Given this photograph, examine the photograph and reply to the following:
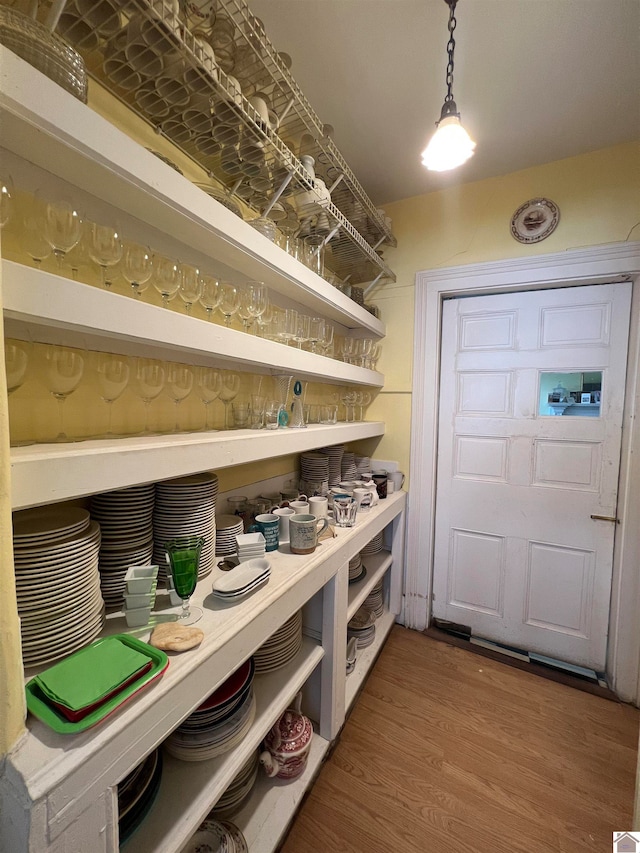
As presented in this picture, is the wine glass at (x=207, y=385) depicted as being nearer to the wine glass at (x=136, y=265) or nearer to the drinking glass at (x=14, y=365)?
the wine glass at (x=136, y=265)

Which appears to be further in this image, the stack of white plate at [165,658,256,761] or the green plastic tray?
the stack of white plate at [165,658,256,761]

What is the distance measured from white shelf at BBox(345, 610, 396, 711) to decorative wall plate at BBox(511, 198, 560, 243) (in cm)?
230

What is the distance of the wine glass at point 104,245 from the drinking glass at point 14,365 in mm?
268

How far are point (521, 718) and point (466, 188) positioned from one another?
2.73m

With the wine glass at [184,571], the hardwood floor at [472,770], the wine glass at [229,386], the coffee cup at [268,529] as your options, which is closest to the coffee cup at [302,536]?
the coffee cup at [268,529]

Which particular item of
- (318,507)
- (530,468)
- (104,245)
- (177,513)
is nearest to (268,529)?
(318,507)

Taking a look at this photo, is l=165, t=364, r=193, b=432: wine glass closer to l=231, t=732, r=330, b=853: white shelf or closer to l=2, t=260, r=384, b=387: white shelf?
l=2, t=260, r=384, b=387: white shelf

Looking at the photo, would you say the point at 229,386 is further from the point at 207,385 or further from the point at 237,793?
the point at 237,793

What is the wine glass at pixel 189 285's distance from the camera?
987 millimetres

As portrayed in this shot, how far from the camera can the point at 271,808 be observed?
1.06 metres

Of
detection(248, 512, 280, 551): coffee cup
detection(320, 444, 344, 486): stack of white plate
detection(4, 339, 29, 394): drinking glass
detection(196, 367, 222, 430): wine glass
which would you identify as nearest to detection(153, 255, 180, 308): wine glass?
detection(196, 367, 222, 430): wine glass

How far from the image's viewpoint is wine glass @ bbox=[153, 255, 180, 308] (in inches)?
36.4

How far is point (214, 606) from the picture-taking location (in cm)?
88

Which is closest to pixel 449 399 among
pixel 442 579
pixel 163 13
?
pixel 442 579
